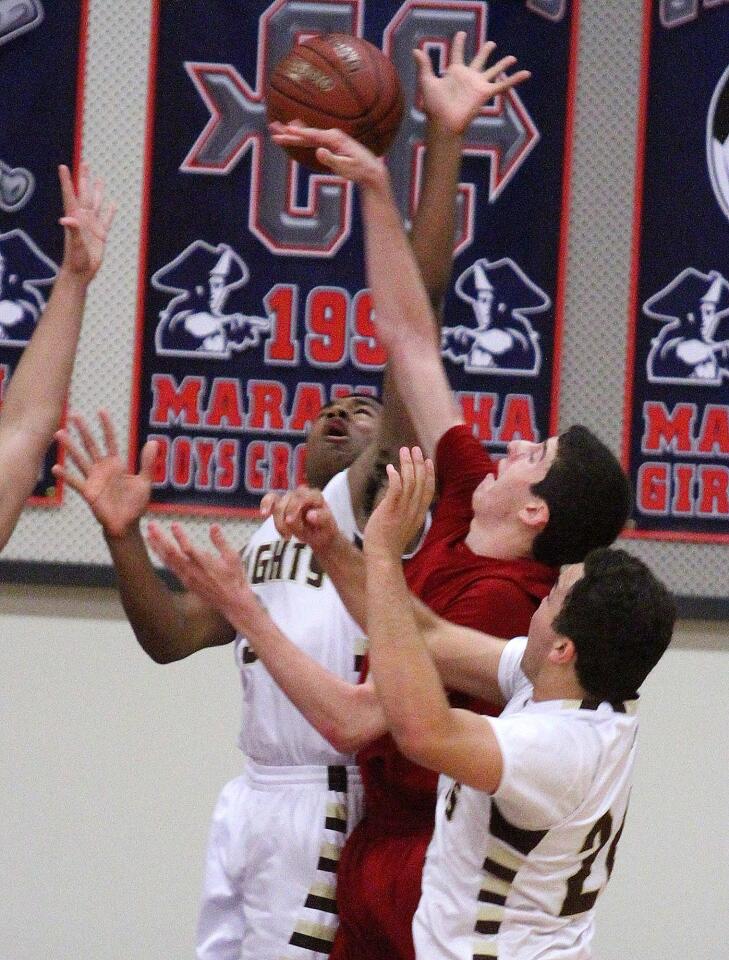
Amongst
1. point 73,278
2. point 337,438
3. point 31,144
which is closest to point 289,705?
point 337,438

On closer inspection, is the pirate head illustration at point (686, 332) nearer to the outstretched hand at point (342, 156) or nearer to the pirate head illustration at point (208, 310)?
the pirate head illustration at point (208, 310)

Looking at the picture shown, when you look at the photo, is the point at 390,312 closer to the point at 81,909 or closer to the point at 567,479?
the point at 567,479

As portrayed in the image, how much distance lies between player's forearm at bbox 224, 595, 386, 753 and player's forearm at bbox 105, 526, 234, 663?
57cm

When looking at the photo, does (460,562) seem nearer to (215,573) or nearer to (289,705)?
(215,573)

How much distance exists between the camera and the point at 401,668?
2.07 metres

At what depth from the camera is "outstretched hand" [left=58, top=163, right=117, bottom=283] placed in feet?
9.37

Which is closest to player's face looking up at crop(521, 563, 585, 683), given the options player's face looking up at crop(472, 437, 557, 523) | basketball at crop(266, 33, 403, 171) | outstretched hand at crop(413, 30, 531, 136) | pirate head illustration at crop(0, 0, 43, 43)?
player's face looking up at crop(472, 437, 557, 523)

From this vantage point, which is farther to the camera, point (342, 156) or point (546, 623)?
point (342, 156)

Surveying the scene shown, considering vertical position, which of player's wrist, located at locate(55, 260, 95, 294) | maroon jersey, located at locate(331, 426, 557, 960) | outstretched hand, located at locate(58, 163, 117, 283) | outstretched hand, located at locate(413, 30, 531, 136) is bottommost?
maroon jersey, located at locate(331, 426, 557, 960)

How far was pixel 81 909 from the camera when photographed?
15.0 ft

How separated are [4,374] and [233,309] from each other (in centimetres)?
75

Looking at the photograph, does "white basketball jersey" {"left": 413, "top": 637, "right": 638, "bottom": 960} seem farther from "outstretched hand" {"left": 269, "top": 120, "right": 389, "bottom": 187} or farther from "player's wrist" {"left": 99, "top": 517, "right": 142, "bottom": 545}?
"outstretched hand" {"left": 269, "top": 120, "right": 389, "bottom": 187}

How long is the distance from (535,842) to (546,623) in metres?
0.33

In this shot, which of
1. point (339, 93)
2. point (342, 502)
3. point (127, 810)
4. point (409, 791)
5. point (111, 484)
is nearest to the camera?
point (409, 791)
